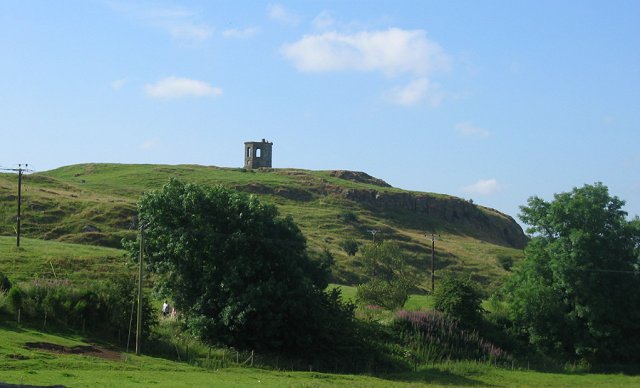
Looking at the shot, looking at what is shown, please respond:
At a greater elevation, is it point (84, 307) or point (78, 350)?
point (84, 307)

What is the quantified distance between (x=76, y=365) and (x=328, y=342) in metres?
19.5

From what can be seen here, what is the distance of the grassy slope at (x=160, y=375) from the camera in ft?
105

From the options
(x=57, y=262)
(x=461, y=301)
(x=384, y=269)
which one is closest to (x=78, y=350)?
(x=57, y=262)

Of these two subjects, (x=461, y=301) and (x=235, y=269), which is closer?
(x=235, y=269)

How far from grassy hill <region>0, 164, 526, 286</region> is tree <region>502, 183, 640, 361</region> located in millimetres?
21892

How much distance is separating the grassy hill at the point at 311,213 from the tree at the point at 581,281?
21892mm

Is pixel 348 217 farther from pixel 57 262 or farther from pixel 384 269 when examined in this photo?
pixel 57 262

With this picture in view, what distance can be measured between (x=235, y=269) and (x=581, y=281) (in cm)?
2728

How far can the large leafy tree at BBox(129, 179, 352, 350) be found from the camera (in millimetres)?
48906

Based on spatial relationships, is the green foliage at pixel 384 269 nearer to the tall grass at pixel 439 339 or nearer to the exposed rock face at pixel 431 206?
the tall grass at pixel 439 339

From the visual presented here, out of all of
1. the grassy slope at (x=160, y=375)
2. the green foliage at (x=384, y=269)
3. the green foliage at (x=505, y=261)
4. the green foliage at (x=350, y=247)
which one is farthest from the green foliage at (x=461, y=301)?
the green foliage at (x=505, y=261)

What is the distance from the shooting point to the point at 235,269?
49.7 metres

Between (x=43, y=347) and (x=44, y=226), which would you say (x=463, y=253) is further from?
(x=43, y=347)

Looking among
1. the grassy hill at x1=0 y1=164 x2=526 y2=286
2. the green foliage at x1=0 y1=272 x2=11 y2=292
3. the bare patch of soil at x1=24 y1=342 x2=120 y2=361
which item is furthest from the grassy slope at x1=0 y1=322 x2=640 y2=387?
the grassy hill at x1=0 y1=164 x2=526 y2=286
